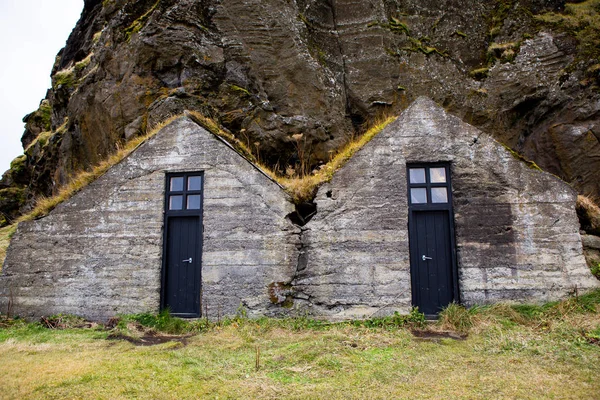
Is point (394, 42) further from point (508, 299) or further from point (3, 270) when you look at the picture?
point (3, 270)

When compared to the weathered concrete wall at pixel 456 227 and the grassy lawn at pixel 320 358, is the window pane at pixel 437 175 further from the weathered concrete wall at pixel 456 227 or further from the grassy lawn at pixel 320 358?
the grassy lawn at pixel 320 358

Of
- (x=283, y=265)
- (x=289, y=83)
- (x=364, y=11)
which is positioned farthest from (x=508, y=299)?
(x=364, y=11)

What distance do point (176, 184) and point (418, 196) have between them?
5.04m

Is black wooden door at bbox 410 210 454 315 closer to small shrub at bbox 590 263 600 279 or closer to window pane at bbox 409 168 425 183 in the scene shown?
window pane at bbox 409 168 425 183

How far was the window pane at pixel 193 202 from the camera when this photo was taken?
9.02 meters

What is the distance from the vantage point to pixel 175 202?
912 centimetres

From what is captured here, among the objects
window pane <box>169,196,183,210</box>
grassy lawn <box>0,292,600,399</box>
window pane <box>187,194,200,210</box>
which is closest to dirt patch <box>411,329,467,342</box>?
grassy lawn <box>0,292,600,399</box>

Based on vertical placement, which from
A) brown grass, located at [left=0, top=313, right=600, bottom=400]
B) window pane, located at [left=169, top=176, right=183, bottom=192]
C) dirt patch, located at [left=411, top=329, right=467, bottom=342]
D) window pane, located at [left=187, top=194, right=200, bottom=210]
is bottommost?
brown grass, located at [left=0, top=313, right=600, bottom=400]

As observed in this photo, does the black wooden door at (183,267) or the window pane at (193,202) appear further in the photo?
the window pane at (193,202)

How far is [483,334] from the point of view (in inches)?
282

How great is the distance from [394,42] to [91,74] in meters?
11.1

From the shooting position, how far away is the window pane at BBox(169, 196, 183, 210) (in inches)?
A: 358

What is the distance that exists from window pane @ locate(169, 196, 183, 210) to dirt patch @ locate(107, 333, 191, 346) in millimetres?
2581

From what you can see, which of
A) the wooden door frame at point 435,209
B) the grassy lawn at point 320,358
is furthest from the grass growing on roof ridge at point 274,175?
the grassy lawn at point 320,358
